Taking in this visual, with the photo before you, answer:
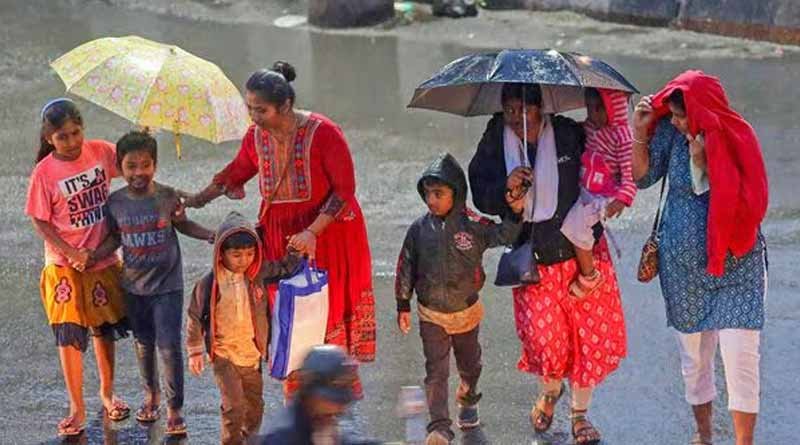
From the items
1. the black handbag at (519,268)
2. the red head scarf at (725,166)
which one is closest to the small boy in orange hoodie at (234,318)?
the black handbag at (519,268)

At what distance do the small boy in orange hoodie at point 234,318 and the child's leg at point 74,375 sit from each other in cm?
61

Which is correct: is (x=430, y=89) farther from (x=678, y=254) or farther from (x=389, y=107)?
(x=389, y=107)

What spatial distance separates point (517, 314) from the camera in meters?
5.96

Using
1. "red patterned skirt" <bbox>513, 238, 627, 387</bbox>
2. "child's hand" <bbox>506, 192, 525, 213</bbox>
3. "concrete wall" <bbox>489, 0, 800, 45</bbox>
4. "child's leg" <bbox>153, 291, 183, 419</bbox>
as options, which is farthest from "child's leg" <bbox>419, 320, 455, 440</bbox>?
"concrete wall" <bbox>489, 0, 800, 45</bbox>

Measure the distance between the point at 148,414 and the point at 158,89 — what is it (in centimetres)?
145

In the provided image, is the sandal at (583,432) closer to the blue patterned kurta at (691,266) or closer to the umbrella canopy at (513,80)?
the blue patterned kurta at (691,266)

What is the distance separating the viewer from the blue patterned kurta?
543 cm

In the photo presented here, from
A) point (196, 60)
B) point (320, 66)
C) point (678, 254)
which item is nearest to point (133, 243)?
point (196, 60)

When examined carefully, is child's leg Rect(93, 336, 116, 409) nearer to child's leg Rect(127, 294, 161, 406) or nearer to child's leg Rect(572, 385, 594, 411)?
child's leg Rect(127, 294, 161, 406)

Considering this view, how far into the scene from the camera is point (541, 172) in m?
5.70

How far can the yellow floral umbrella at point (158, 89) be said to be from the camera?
222 inches

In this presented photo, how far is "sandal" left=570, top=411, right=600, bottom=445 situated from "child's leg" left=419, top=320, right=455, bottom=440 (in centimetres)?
53

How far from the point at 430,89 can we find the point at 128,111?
1.20 metres

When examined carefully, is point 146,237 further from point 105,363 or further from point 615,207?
point 615,207
